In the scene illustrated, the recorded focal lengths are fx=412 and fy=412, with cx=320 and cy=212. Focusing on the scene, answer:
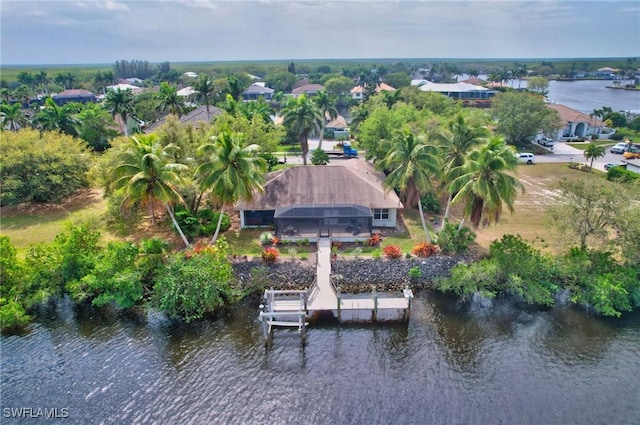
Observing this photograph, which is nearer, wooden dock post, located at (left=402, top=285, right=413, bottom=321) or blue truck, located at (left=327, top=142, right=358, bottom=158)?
wooden dock post, located at (left=402, top=285, right=413, bottom=321)

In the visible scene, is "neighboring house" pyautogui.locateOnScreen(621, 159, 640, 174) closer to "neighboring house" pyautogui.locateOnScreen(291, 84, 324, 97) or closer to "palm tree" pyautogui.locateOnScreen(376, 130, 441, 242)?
"palm tree" pyautogui.locateOnScreen(376, 130, 441, 242)

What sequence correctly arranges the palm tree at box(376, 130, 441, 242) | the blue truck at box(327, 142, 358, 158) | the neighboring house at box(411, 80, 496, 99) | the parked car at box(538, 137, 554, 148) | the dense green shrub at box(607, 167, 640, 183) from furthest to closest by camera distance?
the neighboring house at box(411, 80, 496, 99) → the parked car at box(538, 137, 554, 148) → the blue truck at box(327, 142, 358, 158) → the dense green shrub at box(607, 167, 640, 183) → the palm tree at box(376, 130, 441, 242)

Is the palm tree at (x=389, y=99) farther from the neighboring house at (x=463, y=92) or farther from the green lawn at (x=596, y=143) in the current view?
the neighboring house at (x=463, y=92)

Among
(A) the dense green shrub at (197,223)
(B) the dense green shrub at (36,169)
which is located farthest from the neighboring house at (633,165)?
(B) the dense green shrub at (36,169)

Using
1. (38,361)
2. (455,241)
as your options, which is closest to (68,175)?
(38,361)

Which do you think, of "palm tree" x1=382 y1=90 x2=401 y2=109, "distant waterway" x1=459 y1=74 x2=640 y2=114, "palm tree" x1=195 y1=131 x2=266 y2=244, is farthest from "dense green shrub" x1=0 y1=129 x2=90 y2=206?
"distant waterway" x1=459 y1=74 x2=640 y2=114

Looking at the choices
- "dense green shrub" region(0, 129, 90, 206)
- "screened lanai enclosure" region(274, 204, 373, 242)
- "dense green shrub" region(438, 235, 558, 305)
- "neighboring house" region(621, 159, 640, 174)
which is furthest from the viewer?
"neighboring house" region(621, 159, 640, 174)

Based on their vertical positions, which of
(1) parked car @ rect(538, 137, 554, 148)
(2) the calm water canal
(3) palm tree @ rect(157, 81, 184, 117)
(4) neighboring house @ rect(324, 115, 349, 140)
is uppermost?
(3) palm tree @ rect(157, 81, 184, 117)
